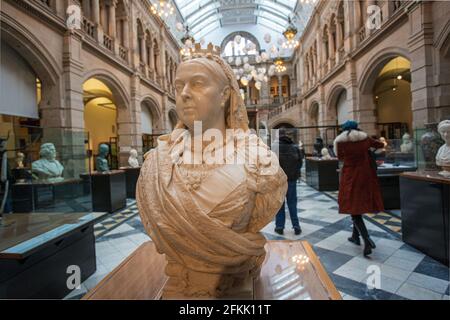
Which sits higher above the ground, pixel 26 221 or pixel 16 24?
pixel 16 24

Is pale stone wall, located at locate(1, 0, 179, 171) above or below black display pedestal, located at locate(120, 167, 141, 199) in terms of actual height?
above

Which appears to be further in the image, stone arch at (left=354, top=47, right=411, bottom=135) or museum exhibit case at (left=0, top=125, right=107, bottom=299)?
stone arch at (left=354, top=47, right=411, bottom=135)

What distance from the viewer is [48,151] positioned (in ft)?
14.0

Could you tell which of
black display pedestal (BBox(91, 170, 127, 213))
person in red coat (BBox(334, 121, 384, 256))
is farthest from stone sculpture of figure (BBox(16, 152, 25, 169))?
person in red coat (BBox(334, 121, 384, 256))

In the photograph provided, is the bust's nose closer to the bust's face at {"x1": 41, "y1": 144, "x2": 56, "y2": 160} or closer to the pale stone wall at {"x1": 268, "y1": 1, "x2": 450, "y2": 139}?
the bust's face at {"x1": 41, "y1": 144, "x2": 56, "y2": 160}

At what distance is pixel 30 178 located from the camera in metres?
4.06

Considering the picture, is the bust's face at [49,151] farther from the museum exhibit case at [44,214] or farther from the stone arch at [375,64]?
the stone arch at [375,64]

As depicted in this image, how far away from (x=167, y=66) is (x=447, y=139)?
15.0 metres

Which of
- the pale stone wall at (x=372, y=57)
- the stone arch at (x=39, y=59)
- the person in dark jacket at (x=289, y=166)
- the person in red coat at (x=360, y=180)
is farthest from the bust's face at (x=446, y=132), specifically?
the stone arch at (x=39, y=59)

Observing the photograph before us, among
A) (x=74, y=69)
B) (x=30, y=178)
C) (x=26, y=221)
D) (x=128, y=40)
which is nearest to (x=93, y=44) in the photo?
(x=74, y=69)

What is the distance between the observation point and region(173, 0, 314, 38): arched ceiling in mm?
16711

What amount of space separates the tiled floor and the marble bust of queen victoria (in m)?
1.55

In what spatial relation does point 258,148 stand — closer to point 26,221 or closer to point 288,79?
point 26,221

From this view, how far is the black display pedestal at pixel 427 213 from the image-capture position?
2682 millimetres
